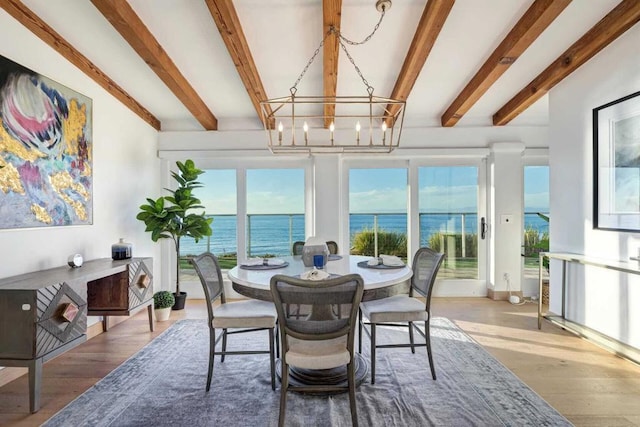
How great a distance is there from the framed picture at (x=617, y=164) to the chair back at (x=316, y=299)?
2.44 m

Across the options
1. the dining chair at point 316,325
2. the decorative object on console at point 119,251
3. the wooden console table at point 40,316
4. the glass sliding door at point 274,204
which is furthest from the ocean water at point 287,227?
the dining chair at point 316,325

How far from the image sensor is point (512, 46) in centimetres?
287

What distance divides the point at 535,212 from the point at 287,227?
3.43 meters

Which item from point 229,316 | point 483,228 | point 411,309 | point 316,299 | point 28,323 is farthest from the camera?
point 483,228

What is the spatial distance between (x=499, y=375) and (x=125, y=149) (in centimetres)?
419

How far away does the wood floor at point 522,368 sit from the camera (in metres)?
2.04

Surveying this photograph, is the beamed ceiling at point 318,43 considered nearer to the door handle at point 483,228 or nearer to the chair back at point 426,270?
the door handle at point 483,228

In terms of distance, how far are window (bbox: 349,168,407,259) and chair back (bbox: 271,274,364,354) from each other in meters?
3.01

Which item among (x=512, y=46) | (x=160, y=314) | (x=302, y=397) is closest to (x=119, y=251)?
(x=160, y=314)

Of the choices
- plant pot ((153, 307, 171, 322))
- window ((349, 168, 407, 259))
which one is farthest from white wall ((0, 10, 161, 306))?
window ((349, 168, 407, 259))

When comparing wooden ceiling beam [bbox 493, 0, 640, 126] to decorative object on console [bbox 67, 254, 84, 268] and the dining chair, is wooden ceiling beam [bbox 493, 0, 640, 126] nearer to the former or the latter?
the dining chair

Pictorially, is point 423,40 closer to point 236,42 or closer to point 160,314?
point 236,42

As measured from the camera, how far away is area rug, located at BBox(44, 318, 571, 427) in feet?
6.35

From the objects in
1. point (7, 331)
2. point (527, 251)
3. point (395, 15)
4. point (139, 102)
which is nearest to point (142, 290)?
point (7, 331)
